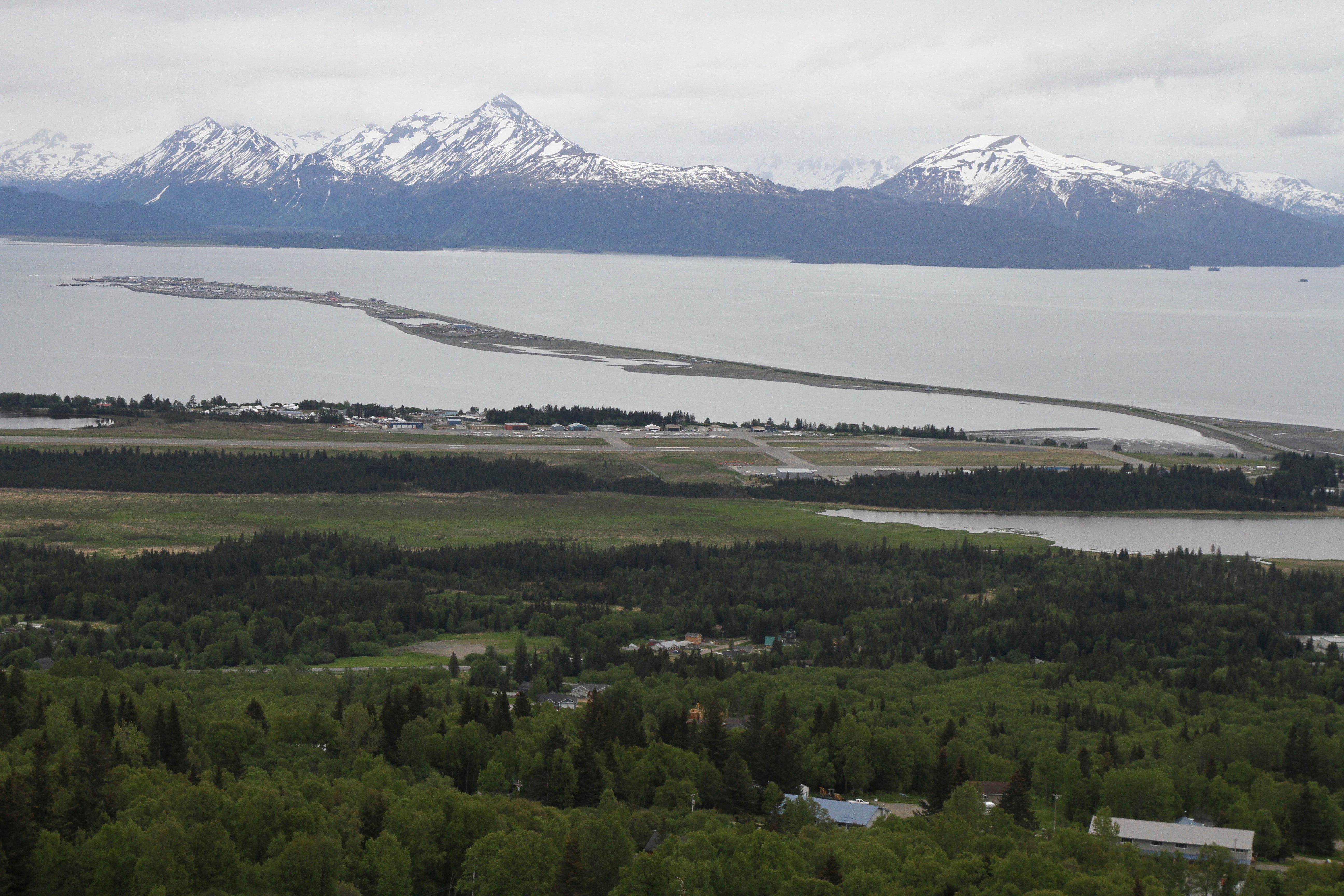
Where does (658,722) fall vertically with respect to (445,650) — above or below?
above

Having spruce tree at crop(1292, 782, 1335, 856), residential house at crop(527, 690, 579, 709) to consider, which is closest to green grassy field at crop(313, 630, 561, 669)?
residential house at crop(527, 690, 579, 709)

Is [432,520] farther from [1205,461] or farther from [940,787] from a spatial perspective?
[1205,461]

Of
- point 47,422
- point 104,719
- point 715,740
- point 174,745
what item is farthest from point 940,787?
point 47,422

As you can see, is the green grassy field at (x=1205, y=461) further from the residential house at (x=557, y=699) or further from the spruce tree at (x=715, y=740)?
the spruce tree at (x=715, y=740)

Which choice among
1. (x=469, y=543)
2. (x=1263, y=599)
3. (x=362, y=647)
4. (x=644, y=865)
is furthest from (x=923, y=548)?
(x=644, y=865)

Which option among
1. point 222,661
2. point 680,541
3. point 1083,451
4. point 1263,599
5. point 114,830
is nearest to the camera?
point 114,830

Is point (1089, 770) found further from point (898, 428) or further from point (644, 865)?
point (898, 428)
